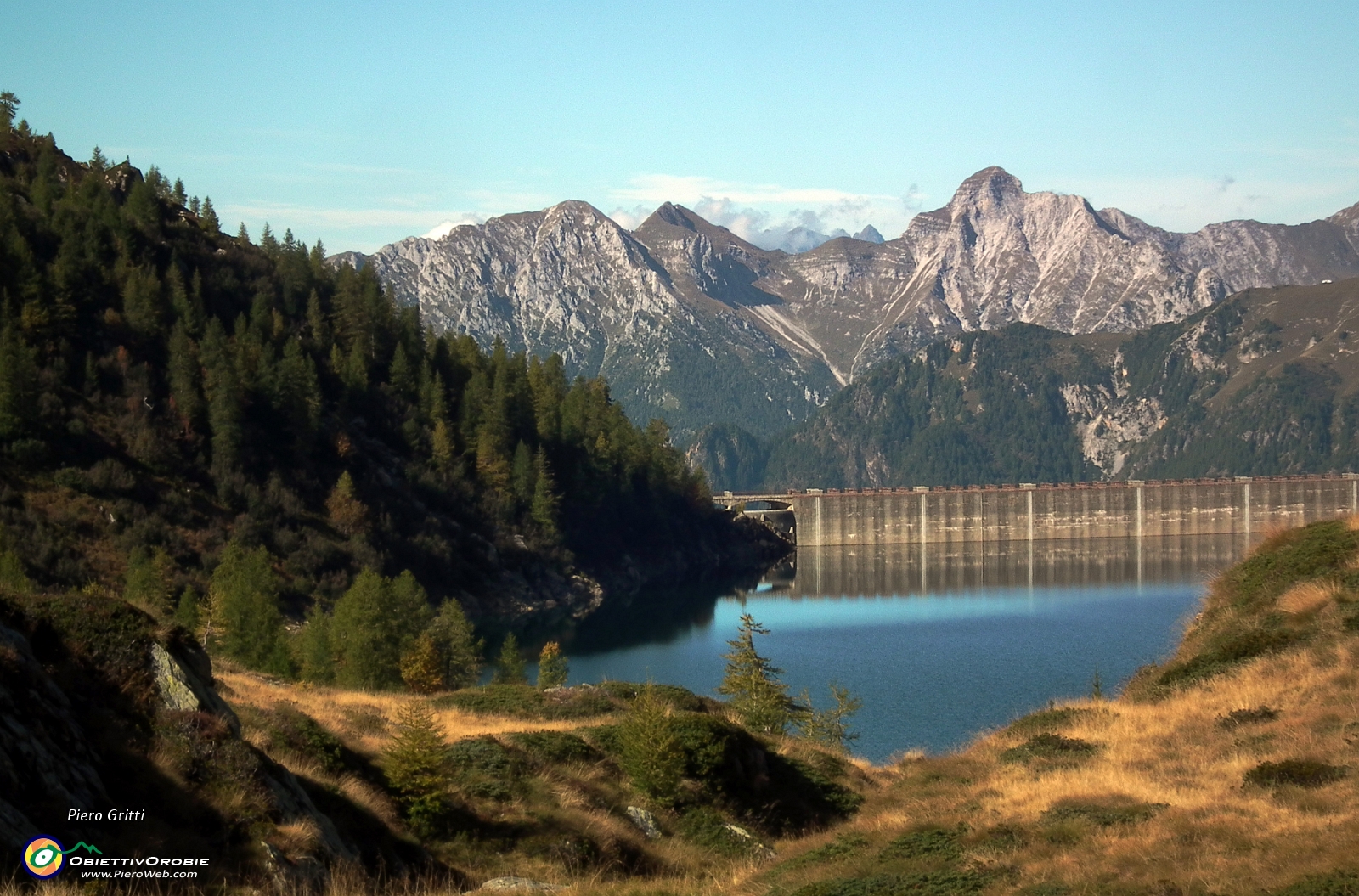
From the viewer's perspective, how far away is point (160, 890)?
16.2 m

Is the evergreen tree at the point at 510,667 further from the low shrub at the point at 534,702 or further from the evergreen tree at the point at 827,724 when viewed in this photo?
the low shrub at the point at 534,702

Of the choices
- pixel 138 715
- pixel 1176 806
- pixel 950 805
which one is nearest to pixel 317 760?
pixel 138 715

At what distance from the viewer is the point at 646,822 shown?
28625 millimetres

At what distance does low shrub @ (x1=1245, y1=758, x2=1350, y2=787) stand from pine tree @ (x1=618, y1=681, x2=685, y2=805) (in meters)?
12.3

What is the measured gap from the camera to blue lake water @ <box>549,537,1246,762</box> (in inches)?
3182

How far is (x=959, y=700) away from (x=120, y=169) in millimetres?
116343

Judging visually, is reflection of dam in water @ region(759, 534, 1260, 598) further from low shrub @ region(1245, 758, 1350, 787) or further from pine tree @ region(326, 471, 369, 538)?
low shrub @ region(1245, 758, 1350, 787)

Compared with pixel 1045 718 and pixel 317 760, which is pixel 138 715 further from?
pixel 1045 718

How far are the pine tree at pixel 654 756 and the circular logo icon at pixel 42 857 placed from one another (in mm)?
Result: 15139

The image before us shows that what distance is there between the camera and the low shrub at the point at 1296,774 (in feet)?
65.7

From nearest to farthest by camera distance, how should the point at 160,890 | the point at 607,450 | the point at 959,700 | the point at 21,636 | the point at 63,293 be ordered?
the point at 160,890, the point at 21,636, the point at 959,700, the point at 63,293, the point at 607,450

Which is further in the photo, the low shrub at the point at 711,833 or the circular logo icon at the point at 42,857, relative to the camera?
the low shrub at the point at 711,833

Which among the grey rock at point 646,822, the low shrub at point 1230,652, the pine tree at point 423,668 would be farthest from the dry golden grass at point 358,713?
the pine tree at point 423,668

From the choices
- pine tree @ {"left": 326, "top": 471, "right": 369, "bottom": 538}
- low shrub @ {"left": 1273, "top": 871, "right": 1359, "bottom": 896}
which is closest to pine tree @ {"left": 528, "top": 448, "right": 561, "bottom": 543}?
pine tree @ {"left": 326, "top": 471, "right": 369, "bottom": 538}
